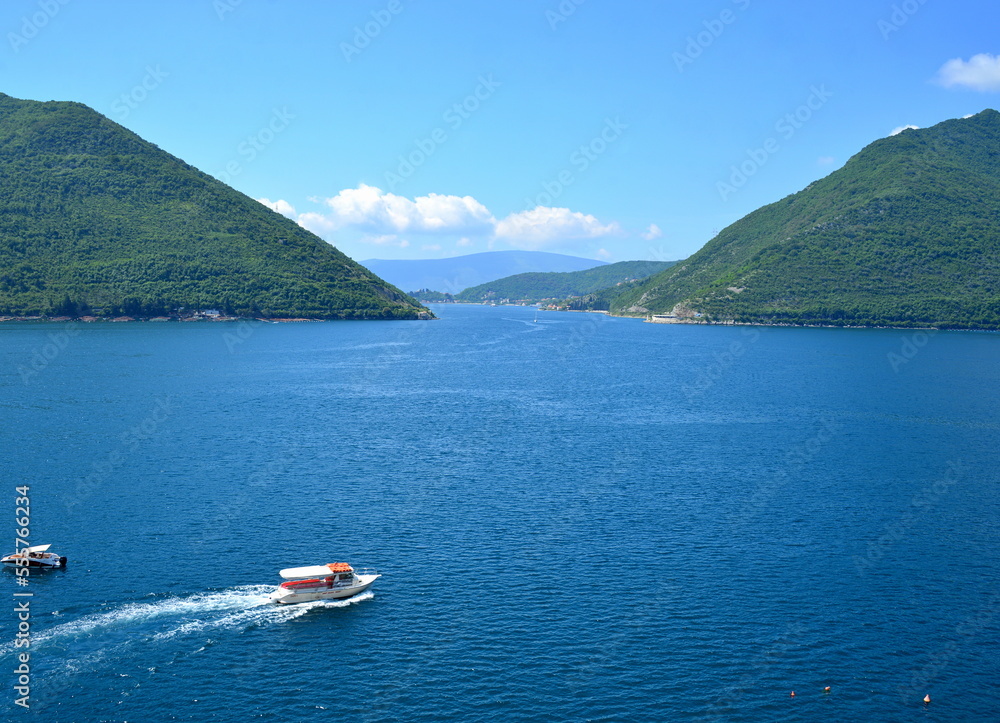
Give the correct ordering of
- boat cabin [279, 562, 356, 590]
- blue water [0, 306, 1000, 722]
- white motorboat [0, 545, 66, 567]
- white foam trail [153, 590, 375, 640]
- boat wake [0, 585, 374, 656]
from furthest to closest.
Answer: white motorboat [0, 545, 66, 567] → boat cabin [279, 562, 356, 590] → white foam trail [153, 590, 375, 640] → boat wake [0, 585, 374, 656] → blue water [0, 306, 1000, 722]

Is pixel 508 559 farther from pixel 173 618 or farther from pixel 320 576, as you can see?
pixel 173 618

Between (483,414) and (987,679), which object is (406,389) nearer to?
(483,414)

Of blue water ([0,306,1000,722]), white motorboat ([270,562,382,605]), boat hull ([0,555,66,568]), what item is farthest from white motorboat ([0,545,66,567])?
white motorboat ([270,562,382,605])

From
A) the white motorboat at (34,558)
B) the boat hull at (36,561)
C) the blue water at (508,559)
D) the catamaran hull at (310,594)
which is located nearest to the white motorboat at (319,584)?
the catamaran hull at (310,594)

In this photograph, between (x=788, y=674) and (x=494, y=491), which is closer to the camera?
(x=788, y=674)

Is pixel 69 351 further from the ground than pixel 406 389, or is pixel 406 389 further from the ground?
pixel 69 351

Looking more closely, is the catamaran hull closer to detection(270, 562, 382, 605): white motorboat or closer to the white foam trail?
detection(270, 562, 382, 605): white motorboat

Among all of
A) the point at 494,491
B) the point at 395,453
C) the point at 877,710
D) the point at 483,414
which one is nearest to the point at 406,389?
the point at 483,414
